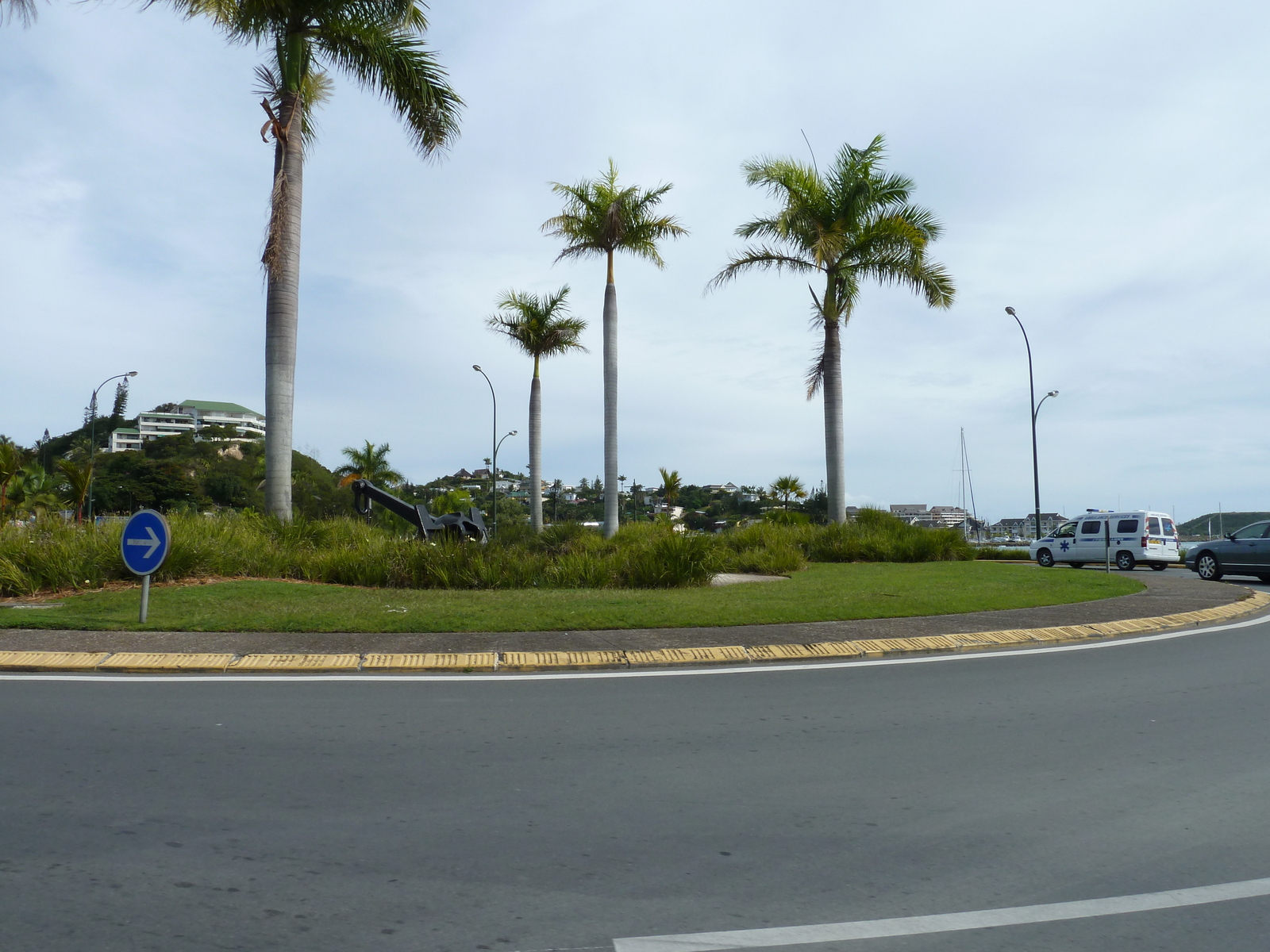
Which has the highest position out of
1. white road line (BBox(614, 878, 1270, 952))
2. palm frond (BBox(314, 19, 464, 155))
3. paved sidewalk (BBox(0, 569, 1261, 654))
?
palm frond (BBox(314, 19, 464, 155))

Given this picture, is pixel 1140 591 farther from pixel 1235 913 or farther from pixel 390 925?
pixel 390 925

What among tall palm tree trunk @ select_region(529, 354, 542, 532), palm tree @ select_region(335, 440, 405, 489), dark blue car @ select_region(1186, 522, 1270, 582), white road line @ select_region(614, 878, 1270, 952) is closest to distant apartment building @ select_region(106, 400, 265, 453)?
palm tree @ select_region(335, 440, 405, 489)

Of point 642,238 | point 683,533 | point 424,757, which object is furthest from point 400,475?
point 424,757

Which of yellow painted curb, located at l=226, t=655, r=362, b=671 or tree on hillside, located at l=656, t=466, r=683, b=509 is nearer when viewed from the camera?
yellow painted curb, located at l=226, t=655, r=362, b=671

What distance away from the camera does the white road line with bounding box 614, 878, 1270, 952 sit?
9.68ft

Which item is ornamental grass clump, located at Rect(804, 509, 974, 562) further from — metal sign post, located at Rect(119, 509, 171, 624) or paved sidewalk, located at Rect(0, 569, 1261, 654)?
metal sign post, located at Rect(119, 509, 171, 624)

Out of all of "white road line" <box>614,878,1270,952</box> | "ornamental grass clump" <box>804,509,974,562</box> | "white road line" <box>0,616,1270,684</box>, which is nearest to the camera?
"white road line" <box>614,878,1270,952</box>

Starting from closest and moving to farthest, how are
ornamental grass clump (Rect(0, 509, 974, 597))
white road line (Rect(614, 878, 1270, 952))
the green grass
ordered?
white road line (Rect(614, 878, 1270, 952)) < the green grass < ornamental grass clump (Rect(0, 509, 974, 597))

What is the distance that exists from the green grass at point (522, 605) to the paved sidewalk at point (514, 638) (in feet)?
0.76

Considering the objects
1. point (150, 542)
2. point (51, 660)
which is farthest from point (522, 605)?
point (51, 660)

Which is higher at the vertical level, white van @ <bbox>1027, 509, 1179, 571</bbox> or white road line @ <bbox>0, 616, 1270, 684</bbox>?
white van @ <bbox>1027, 509, 1179, 571</bbox>

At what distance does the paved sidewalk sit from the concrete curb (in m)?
0.21

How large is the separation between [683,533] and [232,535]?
25.8 ft

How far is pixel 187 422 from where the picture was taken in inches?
6014
